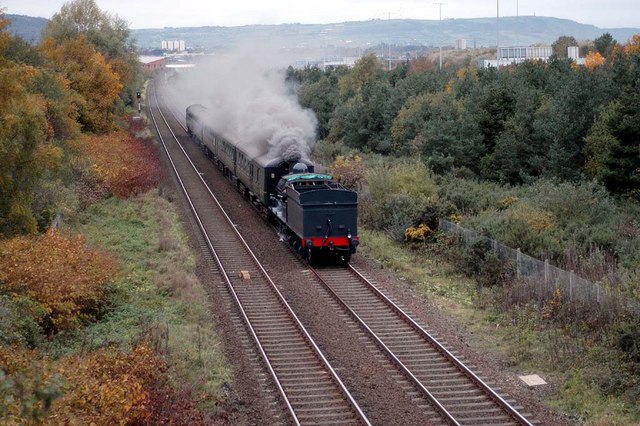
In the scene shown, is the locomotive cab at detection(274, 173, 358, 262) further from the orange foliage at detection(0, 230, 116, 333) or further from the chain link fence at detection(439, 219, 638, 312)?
the orange foliage at detection(0, 230, 116, 333)

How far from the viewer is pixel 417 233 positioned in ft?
89.8

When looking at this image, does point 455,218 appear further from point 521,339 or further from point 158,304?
point 158,304

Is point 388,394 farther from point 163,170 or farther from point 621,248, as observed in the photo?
point 163,170

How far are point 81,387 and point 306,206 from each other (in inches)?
551

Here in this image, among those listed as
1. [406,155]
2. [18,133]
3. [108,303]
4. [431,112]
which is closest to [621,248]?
[108,303]

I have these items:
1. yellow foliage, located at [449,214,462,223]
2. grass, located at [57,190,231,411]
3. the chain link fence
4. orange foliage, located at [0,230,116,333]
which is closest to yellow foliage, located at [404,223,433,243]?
yellow foliage, located at [449,214,462,223]

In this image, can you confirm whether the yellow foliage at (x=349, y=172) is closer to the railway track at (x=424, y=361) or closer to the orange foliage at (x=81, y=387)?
the railway track at (x=424, y=361)

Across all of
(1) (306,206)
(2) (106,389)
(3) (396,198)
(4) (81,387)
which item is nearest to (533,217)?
(3) (396,198)

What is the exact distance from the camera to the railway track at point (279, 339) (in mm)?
13734


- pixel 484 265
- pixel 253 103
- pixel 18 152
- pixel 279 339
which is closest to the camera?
pixel 279 339

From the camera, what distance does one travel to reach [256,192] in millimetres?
32188

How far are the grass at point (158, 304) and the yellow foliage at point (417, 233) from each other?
293 inches

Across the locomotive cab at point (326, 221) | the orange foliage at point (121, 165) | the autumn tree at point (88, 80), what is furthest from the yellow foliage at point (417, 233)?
the autumn tree at point (88, 80)

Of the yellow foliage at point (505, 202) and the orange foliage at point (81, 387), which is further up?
the orange foliage at point (81, 387)
